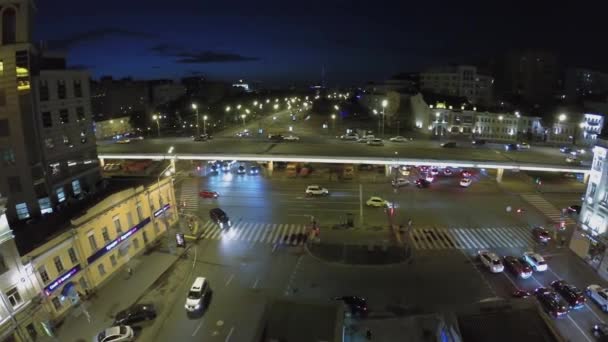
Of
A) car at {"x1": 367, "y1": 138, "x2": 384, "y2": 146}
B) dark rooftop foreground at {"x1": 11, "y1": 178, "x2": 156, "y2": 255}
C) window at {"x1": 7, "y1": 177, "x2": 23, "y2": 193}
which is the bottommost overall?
dark rooftop foreground at {"x1": 11, "y1": 178, "x2": 156, "y2": 255}

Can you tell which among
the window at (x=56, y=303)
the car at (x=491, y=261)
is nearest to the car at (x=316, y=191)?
the car at (x=491, y=261)

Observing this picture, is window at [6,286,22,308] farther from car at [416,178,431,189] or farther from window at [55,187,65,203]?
car at [416,178,431,189]

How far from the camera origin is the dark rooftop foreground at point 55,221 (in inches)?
869

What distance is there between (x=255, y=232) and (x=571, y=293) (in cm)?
2385

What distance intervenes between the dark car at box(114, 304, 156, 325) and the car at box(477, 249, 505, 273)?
23.0 meters

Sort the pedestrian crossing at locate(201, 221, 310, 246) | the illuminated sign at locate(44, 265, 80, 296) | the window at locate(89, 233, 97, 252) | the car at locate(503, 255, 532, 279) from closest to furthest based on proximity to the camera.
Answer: the illuminated sign at locate(44, 265, 80, 296) < the window at locate(89, 233, 97, 252) < the car at locate(503, 255, 532, 279) < the pedestrian crossing at locate(201, 221, 310, 246)

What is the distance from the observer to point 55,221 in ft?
82.6

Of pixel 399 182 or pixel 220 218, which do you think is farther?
pixel 399 182

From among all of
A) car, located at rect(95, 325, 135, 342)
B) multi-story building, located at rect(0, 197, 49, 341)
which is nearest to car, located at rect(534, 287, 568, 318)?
car, located at rect(95, 325, 135, 342)

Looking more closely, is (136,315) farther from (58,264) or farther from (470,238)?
(470,238)

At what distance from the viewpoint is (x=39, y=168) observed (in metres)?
27.3

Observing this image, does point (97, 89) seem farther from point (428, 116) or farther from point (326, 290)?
point (326, 290)

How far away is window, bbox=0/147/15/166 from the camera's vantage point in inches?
998

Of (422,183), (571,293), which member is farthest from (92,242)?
(422,183)
